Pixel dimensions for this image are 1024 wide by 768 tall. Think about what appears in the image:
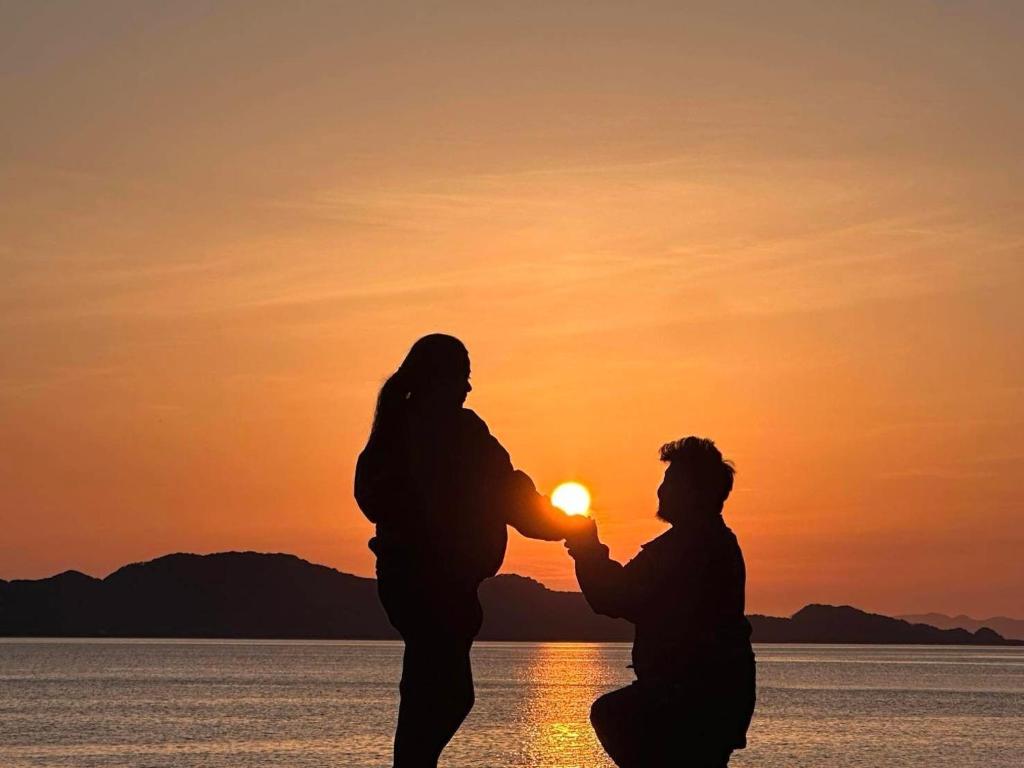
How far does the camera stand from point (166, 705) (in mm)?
151750

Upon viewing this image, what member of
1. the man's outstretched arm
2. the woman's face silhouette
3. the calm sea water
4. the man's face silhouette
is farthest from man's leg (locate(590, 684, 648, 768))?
the calm sea water

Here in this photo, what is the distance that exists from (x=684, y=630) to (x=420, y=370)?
80.7 inches

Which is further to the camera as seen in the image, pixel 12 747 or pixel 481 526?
pixel 12 747

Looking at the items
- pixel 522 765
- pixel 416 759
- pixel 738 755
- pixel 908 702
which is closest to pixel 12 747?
pixel 522 765

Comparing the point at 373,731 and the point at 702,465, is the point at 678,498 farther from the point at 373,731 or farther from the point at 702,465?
the point at 373,731

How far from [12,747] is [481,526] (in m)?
97.4

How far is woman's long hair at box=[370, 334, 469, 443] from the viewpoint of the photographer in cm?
961

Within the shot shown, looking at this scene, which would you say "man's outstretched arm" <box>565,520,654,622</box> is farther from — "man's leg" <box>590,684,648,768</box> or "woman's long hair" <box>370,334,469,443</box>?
"woman's long hair" <box>370,334,469,443</box>

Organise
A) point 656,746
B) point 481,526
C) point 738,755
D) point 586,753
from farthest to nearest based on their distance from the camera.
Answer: point 586,753 → point 738,755 → point 481,526 → point 656,746

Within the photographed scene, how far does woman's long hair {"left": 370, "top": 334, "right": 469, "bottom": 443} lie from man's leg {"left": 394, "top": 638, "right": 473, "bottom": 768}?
1232mm

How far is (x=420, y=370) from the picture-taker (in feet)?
31.7

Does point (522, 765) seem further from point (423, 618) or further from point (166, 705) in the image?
point (423, 618)

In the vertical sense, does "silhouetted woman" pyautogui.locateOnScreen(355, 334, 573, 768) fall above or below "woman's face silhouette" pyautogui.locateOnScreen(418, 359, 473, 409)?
below

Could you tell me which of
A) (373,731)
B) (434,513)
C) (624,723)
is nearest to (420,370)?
(434,513)
